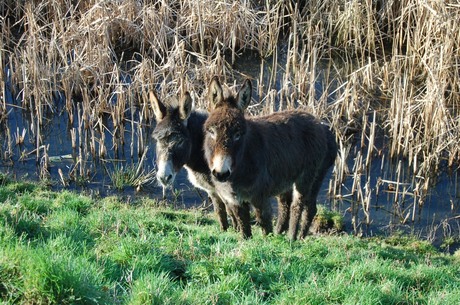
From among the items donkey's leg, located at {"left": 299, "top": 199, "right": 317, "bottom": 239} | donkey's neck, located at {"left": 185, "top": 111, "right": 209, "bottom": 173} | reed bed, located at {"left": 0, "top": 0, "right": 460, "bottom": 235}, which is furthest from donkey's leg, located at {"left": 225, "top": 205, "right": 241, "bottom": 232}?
reed bed, located at {"left": 0, "top": 0, "right": 460, "bottom": 235}

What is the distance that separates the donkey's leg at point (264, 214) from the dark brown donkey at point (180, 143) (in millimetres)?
785

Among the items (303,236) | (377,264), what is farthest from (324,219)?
(377,264)

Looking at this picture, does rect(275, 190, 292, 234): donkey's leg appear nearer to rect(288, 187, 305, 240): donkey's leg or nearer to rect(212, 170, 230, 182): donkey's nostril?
rect(288, 187, 305, 240): donkey's leg

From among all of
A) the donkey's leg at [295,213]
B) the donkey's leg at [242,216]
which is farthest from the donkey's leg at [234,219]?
the donkey's leg at [295,213]

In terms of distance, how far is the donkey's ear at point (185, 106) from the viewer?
313 inches

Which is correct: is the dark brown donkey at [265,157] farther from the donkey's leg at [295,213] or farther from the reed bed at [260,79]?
the reed bed at [260,79]

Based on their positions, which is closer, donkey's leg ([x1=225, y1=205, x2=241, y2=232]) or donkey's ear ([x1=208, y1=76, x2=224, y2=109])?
donkey's ear ([x1=208, y1=76, x2=224, y2=109])

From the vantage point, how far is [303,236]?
8.51 m

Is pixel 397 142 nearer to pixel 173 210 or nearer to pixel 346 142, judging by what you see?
pixel 346 142

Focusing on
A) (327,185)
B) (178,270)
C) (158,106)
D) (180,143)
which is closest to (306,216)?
(180,143)

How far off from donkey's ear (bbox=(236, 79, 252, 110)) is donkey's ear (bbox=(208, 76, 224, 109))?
0.20 meters

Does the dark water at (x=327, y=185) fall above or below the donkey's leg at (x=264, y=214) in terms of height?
below

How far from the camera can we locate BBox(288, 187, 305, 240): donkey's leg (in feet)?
27.1

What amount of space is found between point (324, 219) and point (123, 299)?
5.80 meters
